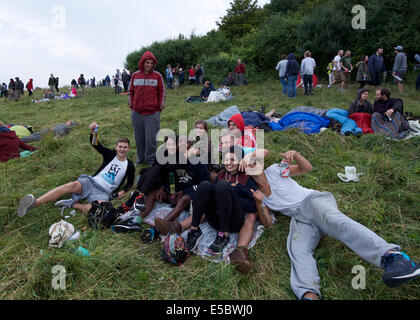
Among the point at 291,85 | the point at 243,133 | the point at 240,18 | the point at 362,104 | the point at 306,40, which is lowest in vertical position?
the point at 243,133

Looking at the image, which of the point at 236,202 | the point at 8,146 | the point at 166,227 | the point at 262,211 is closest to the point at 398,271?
the point at 262,211

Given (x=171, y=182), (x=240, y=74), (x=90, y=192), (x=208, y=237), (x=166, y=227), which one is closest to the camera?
(x=166, y=227)

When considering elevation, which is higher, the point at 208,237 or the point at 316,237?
the point at 316,237

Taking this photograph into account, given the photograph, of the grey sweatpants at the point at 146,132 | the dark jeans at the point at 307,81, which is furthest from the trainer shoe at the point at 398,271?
the dark jeans at the point at 307,81

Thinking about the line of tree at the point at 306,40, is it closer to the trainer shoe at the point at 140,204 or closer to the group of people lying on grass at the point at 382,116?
the group of people lying on grass at the point at 382,116

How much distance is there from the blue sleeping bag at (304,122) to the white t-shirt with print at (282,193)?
9.40ft

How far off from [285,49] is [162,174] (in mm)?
15629

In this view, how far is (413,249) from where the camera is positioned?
2256 mm

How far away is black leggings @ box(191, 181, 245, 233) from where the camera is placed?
Result: 7.87ft

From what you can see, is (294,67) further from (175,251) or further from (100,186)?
(175,251)

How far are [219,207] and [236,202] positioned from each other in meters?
0.19

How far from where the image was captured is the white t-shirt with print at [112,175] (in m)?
3.43

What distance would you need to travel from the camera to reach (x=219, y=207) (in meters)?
2.41
